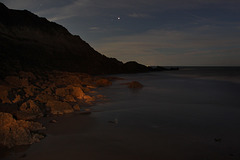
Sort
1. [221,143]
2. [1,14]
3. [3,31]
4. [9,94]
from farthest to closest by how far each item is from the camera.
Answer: [1,14], [3,31], [9,94], [221,143]

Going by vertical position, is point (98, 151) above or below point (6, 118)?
below

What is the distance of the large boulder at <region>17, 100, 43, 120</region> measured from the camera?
593cm

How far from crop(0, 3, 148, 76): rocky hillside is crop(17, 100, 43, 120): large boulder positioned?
3757cm

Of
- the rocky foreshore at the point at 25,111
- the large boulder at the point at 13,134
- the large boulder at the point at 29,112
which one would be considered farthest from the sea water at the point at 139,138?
the large boulder at the point at 29,112

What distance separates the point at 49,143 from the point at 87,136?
0.90 meters

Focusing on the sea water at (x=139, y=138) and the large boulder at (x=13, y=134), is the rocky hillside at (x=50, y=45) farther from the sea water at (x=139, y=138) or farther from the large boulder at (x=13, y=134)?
the large boulder at (x=13, y=134)

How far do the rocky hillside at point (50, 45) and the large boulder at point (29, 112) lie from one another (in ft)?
123

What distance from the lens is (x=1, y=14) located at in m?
55.2

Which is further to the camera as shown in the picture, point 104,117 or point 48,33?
point 48,33

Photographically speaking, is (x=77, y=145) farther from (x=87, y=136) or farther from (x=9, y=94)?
(x=9, y=94)

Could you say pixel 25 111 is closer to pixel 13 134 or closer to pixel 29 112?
pixel 29 112

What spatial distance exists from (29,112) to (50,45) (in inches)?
2102

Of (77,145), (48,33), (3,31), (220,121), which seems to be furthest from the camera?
(48,33)

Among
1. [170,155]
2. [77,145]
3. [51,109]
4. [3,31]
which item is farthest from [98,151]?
[3,31]
